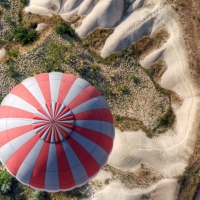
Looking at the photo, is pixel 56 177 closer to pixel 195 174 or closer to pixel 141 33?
pixel 195 174

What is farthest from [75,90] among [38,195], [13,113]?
[38,195]

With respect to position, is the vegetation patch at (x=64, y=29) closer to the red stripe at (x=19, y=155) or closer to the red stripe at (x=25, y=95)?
the red stripe at (x=25, y=95)

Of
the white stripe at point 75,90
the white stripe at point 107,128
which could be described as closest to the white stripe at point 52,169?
the white stripe at point 75,90

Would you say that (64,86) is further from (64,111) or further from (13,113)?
(13,113)

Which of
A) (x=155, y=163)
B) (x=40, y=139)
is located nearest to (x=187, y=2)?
(x=155, y=163)

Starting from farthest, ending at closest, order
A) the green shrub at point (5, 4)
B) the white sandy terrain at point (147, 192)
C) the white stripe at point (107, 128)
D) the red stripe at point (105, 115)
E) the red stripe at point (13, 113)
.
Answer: the green shrub at point (5, 4) < the white sandy terrain at point (147, 192) < the red stripe at point (105, 115) < the white stripe at point (107, 128) < the red stripe at point (13, 113)

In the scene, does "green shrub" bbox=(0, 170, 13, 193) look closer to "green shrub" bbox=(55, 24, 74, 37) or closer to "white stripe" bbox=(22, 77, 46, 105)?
"white stripe" bbox=(22, 77, 46, 105)
